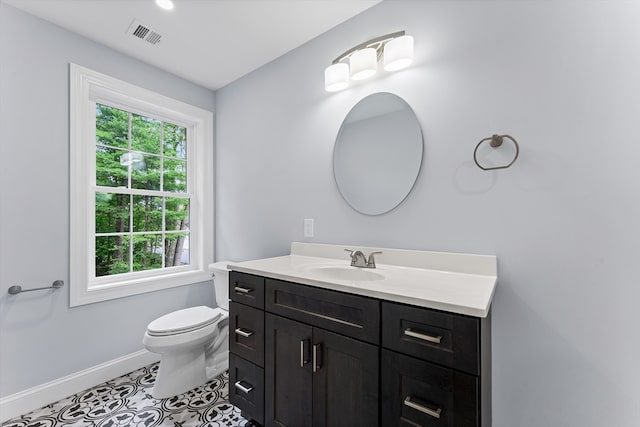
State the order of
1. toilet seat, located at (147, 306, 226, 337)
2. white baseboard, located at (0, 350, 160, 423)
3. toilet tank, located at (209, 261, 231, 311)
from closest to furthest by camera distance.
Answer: white baseboard, located at (0, 350, 160, 423), toilet seat, located at (147, 306, 226, 337), toilet tank, located at (209, 261, 231, 311)

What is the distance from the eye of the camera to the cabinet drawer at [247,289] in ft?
4.63

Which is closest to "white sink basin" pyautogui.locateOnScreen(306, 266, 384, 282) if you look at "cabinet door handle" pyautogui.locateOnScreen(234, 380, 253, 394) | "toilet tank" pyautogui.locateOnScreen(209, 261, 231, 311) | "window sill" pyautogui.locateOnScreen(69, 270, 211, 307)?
"cabinet door handle" pyautogui.locateOnScreen(234, 380, 253, 394)

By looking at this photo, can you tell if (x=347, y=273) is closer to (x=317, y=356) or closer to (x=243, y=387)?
(x=317, y=356)

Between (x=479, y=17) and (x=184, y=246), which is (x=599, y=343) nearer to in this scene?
(x=479, y=17)

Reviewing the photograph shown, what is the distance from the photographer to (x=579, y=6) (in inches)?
43.6

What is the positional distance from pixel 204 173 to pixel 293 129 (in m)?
1.12

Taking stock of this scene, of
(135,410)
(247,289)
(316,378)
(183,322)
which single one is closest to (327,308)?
(316,378)

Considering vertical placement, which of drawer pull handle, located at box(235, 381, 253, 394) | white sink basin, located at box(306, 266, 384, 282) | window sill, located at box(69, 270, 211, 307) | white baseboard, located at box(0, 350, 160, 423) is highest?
white sink basin, located at box(306, 266, 384, 282)

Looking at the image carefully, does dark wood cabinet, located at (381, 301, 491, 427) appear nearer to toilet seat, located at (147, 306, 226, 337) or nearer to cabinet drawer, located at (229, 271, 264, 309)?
cabinet drawer, located at (229, 271, 264, 309)

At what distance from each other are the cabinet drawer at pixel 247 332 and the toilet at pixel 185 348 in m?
0.42

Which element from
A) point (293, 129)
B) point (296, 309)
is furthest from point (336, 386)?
point (293, 129)

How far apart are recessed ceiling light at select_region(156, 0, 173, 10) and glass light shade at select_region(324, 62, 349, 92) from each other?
0.99 m

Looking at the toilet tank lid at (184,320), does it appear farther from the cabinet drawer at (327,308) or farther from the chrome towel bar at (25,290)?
the cabinet drawer at (327,308)

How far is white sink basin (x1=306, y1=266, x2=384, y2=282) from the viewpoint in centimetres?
147
